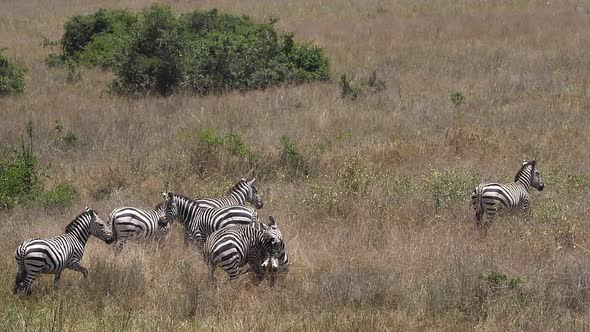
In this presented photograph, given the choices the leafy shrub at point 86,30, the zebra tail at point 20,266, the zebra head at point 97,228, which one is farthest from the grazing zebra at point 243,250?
the leafy shrub at point 86,30

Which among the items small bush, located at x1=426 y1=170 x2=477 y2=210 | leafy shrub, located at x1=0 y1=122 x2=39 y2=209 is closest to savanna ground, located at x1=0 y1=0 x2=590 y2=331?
small bush, located at x1=426 y1=170 x2=477 y2=210

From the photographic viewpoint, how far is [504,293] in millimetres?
7574

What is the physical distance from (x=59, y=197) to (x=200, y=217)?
10.2 ft

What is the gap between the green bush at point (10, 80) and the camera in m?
21.3

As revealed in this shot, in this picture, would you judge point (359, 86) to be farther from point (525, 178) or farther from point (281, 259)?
point (281, 259)

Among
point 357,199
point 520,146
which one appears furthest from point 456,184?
point 520,146

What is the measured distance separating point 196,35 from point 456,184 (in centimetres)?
1444

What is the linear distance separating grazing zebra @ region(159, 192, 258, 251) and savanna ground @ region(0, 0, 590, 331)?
0.87 ft

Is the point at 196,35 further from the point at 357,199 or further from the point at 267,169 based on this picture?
the point at 357,199

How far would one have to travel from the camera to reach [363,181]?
12695 mm

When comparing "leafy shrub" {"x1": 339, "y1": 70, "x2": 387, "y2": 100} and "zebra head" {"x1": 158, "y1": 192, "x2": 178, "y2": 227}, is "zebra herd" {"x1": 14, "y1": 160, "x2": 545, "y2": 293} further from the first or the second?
"leafy shrub" {"x1": 339, "y1": 70, "x2": 387, "y2": 100}

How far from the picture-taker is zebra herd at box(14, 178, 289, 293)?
8.08m

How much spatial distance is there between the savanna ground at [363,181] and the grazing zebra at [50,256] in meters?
0.22

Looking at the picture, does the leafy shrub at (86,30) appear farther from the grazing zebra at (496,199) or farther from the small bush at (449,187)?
the grazing zebra at (496,199)
